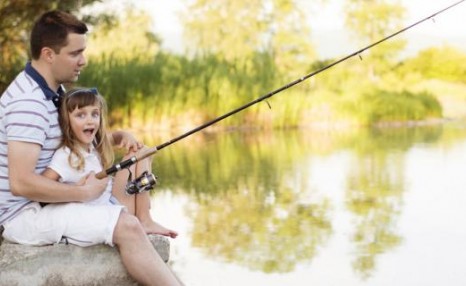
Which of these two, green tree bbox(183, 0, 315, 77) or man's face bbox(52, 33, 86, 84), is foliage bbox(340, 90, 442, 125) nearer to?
green tree bbox(183, 0, 315, 77)

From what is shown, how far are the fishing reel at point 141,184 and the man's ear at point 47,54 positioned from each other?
502mm

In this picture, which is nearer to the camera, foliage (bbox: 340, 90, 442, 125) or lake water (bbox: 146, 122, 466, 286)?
lake water (bbox: 146, 122, 466, 286)

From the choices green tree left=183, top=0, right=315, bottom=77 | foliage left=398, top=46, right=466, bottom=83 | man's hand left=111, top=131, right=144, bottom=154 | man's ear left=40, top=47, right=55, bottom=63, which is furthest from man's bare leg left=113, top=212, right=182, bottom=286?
foliage left=398, top=46, right=466, bottom=83

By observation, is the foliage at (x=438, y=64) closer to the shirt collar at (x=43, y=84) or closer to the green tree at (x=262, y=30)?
the green tree at (x=262, y=30)

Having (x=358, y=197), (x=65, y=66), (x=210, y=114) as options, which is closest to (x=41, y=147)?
(x=65, y=66)

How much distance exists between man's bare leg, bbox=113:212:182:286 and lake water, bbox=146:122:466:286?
1.06m

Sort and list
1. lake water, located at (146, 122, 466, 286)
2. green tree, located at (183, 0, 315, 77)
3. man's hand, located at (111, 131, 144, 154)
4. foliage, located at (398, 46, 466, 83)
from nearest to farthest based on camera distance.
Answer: man's hand, located at (111, 131, 144, 154)
lake water, located at (146, 122, 466, 286)
green tree, located at (183, 0, 315, 77)
foliage, located at (398, 46, 466, 83)

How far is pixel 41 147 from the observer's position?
304 centimetres

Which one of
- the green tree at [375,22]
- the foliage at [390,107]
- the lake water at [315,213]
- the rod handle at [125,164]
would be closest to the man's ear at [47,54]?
the rod handle at [125,164]

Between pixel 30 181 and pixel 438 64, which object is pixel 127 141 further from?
pixel 438 64

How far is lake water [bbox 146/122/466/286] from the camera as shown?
4.28 metres

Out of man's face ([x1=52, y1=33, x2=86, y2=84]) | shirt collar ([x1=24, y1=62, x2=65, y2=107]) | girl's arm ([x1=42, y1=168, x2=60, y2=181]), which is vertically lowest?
girl's arm ([x1=42, y1=168, x2=60, y2=181])

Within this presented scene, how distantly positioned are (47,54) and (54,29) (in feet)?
0.27

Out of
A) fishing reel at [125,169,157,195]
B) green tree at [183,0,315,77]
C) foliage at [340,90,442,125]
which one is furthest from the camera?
green tree at [183,0,315,77]
